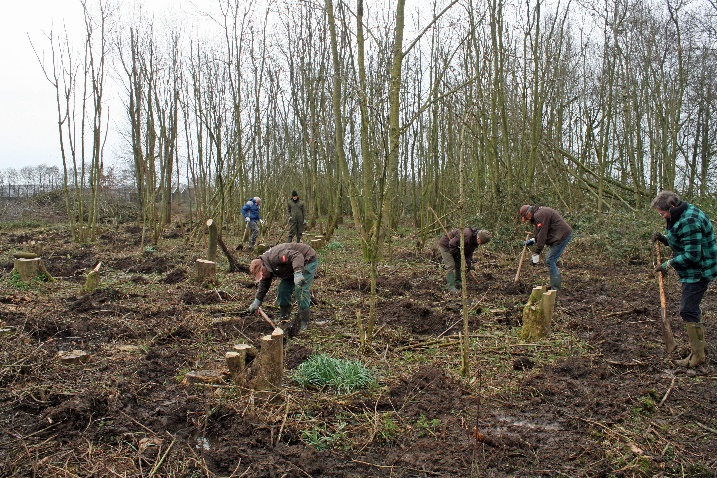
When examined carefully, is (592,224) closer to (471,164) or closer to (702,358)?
(471,164)

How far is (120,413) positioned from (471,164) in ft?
44.5

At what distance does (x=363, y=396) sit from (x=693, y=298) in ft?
10.2

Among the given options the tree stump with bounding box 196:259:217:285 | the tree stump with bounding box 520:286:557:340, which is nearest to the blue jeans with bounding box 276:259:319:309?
the tree stump with bounding box 520:286:557:340

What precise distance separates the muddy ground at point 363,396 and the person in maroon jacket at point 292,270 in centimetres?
28

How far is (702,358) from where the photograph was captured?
512 cm

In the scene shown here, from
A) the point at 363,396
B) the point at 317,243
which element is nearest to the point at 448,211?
the point at 317,243

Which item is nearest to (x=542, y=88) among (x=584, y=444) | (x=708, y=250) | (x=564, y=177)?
(x=564, y=177)

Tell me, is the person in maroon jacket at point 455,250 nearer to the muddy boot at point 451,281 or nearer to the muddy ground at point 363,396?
the muddy boot at point 451,281

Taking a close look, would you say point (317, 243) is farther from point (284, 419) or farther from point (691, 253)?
point (284, 419)

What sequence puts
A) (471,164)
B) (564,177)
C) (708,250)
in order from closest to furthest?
(708,250), (564,177), (471,164)

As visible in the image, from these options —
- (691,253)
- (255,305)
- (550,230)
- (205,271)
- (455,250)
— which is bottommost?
(255,305)

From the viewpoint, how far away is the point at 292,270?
678 centimetres

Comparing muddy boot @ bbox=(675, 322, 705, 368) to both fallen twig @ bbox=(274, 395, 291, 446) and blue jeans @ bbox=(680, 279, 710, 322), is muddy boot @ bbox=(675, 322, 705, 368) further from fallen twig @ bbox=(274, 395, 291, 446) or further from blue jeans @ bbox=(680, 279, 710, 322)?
fallen twig @ bbox=(274, 395, 291, 446)

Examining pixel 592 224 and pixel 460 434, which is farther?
pixel 592 224
